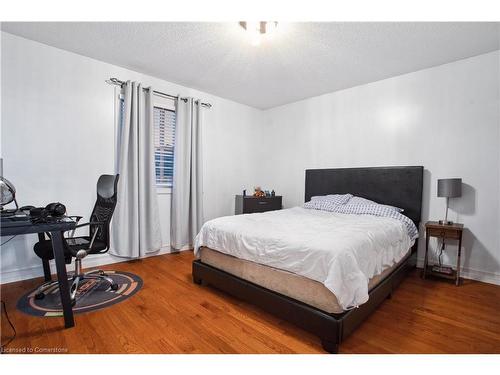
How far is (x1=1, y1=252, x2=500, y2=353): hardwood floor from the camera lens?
1.57 metres

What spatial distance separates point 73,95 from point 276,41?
245 cm

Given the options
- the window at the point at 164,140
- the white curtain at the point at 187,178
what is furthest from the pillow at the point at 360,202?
the window at the point at 164,140

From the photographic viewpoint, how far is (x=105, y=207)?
2.46 metres

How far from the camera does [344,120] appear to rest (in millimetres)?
3887

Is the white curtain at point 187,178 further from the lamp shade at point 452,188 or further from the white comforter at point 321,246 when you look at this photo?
the lamp shade at point 452,188

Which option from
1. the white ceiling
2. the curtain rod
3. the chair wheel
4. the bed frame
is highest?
the white ceiling

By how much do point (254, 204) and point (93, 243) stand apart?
8.12 feet

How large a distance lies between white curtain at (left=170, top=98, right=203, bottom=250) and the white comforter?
1250mm

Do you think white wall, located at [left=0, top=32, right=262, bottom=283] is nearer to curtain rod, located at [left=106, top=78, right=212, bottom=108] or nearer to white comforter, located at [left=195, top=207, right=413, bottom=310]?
curtain rod, located at [left=106, top=78, right=212, bottom=108]

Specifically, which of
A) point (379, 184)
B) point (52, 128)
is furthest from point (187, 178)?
point (379, 184)

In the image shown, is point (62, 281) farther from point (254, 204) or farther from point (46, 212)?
point (254, 204)

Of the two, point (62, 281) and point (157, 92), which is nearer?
point (62, 281)

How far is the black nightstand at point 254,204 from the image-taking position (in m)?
4.10

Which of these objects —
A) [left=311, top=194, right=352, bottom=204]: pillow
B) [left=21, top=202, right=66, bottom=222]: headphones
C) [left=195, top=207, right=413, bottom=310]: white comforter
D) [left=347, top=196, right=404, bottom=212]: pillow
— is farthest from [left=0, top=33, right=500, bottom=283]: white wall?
[left=21, top=202, right=66, bottom=222]: headphones
